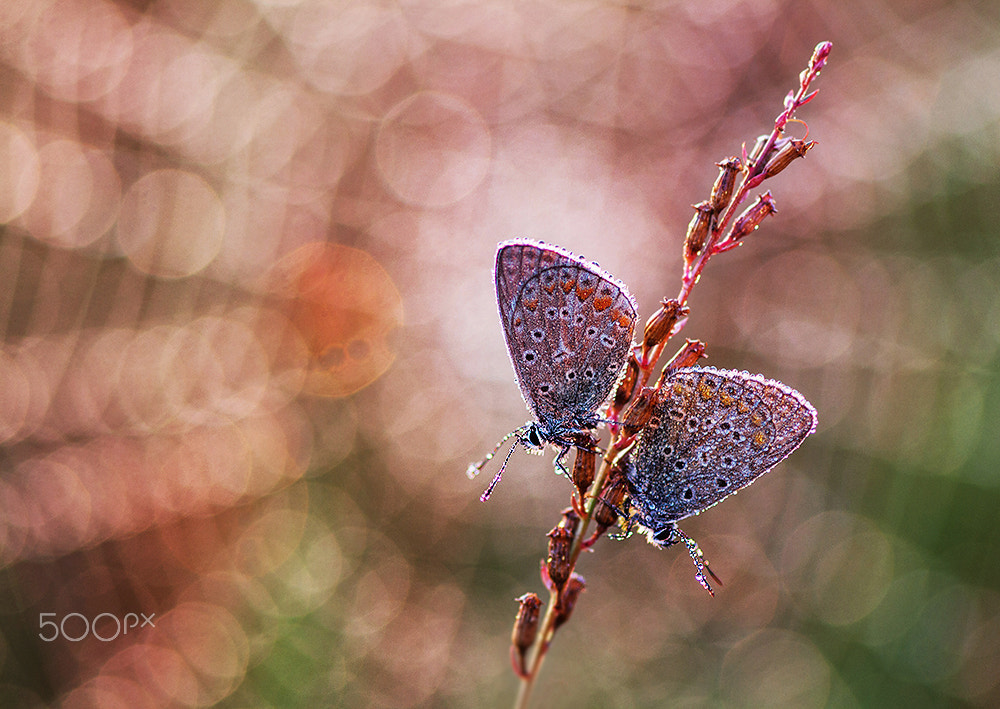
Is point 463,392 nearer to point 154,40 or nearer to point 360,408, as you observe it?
point 360,408

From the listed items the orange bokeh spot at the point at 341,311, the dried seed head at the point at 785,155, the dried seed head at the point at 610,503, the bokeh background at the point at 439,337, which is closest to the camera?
the dried seed head at the point at 785,155

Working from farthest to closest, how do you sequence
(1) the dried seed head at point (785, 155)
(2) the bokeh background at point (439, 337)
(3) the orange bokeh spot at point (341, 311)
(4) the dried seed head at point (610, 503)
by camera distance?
(3) the orange bokeh spot at point (341, 311) < (2) the bokeh background at point (439, 337) < (4) the dried seed head at point (610, 503) < (1) the dried seed head at point (785, 155)

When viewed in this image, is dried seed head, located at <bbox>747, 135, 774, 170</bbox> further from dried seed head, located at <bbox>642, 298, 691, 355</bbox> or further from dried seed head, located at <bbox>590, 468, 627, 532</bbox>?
dried seed head, located at <bbox>590, 468, 627, 532</bbox>

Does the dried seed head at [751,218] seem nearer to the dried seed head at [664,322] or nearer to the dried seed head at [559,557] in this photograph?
the dried seed head at [664,322]

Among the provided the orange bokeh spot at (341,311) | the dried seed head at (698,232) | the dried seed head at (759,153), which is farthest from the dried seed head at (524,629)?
the orange bokeh spot at (341,311)

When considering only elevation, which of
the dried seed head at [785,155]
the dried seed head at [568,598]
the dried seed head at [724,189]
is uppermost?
the dried seed head at [785,155]

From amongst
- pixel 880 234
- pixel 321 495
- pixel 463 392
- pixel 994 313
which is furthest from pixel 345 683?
pixel 880 234

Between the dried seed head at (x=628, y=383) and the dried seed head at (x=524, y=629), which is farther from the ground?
the dried seed head at (x=628, y=383)

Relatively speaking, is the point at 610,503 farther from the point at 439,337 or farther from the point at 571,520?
the point at 439,337
